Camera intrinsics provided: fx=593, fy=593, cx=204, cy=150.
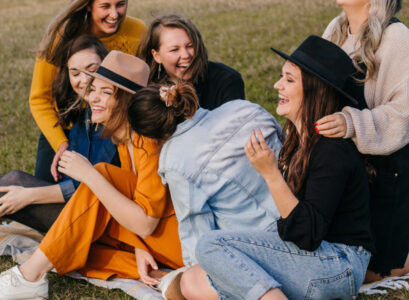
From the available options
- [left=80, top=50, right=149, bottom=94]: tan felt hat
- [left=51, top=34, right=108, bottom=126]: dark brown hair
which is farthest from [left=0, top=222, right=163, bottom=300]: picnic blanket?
[left=80, top=50, right=149, bottom=94]: tan felt hat

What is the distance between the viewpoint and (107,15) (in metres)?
5.50

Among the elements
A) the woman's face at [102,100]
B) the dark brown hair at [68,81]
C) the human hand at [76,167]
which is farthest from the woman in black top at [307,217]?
the dark brown hair at [68,81]

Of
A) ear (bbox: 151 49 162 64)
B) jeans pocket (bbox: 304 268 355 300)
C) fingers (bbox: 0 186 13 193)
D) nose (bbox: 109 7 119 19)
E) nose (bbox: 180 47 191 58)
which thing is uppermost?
nose (bbox: 109 7 119 19)

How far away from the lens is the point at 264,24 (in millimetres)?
12797

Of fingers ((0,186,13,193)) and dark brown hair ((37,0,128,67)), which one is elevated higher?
dark brown hair ((37,0,128,67))

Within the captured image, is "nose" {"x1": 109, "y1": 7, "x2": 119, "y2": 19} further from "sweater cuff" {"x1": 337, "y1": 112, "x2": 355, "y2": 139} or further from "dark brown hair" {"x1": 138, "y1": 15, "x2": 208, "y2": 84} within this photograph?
"sweater cuff" {"x1": 337, "y1": 112, "x2": 355, "y2": 139}

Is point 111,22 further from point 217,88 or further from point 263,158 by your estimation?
point 263,158

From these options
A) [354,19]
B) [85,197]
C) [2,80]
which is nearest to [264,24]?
[2,80]

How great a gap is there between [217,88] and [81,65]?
46.9 inches

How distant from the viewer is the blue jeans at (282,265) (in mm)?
3391

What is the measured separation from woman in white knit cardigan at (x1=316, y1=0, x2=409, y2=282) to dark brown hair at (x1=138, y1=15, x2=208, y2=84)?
1.29 meters

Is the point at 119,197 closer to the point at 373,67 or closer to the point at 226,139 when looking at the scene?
the point at 226,139

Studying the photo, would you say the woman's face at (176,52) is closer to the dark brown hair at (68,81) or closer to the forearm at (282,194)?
the dark brown hair at (68,81)

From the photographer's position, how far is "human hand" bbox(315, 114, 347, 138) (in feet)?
11.2
